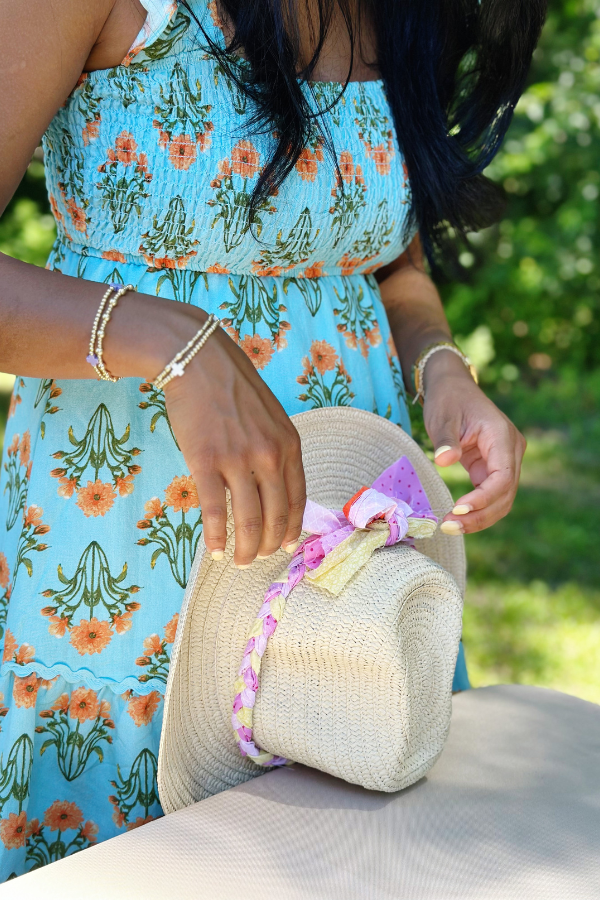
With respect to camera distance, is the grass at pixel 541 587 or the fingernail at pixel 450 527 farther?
the grass at pixel 541 587

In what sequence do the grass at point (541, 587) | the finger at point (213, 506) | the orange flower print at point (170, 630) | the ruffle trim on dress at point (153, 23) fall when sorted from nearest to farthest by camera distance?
the finger at point (213, 506)
the ruffle trim on dress at point (153, 23)
the orange flower print at point (170, 630)
the grass at point (541, 587)

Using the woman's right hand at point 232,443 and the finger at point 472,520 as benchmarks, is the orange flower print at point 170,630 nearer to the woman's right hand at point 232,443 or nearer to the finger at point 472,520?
the woman's right hand at point 232,443

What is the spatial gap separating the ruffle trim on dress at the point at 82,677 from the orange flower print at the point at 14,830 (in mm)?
157

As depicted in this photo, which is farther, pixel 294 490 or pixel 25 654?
pixel 25 654

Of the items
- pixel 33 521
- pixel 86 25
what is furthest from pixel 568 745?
pixel 86 25

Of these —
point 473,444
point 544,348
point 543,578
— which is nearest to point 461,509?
point 473,444

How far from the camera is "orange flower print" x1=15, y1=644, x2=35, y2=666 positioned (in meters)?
1.06

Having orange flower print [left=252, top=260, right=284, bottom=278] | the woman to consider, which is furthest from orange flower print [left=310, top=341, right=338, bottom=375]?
orange flower print [left=252, top=260, right=284, bottom=278]

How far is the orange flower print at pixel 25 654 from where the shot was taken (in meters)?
1.06

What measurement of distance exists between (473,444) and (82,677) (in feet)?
1.92

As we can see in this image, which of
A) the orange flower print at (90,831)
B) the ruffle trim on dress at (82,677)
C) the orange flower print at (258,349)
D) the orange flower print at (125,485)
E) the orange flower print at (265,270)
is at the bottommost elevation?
the orange flower print at (90,831)

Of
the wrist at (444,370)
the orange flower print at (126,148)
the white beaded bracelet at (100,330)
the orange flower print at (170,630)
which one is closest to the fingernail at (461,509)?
the wrist at (444,370)

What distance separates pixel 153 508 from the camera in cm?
109

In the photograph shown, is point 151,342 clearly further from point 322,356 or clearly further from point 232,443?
point 322,356
